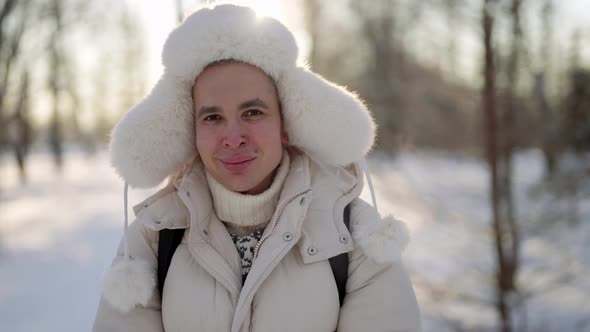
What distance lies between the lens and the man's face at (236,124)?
1596mm

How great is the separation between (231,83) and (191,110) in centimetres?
31

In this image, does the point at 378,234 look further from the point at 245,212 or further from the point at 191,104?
the point at 191,104

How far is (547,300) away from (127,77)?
84.6 feet

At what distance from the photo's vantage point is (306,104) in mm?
1764

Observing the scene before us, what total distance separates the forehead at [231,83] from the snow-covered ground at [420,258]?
76 cm

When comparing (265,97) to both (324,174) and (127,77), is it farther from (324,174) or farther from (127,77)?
(127,77)

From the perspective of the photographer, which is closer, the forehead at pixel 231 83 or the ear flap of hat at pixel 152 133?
the forehead at pixel 231 83

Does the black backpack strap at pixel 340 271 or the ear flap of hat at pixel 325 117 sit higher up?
the ear flap of hat at pixel 325 117

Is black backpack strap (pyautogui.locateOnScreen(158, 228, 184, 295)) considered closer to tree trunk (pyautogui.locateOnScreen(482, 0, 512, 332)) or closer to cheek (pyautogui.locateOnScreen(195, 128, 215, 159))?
cheek (pyautogui.locateOnScreen(195, 128, 215, 159))

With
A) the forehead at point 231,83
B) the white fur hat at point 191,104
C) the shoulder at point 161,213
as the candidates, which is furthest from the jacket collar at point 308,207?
the forehead at point 231,83

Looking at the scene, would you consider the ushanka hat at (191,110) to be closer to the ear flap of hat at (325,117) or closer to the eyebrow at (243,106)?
the ear flap of hat at (325,117)

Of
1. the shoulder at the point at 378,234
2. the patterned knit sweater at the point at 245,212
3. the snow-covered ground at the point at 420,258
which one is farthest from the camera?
the snow-covered ground at the point at 420,258

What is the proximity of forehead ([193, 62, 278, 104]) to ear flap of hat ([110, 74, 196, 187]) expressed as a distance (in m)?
0.17

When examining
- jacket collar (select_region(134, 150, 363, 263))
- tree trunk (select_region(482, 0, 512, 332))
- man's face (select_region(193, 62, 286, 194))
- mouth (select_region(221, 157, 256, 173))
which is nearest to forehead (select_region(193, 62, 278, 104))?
man's face (select_region(193, 62, 286, 194))
